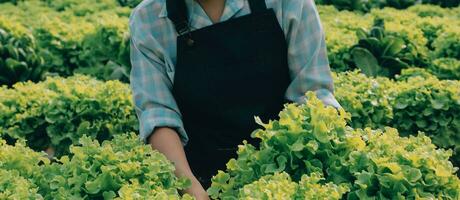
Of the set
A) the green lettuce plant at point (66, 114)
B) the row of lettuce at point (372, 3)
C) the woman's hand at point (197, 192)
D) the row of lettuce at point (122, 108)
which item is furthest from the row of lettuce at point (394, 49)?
the woman's hand at point (197, 192)

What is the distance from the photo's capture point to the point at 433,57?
724cm

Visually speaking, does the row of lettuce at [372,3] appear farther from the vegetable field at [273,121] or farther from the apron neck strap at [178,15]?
the apron neck strap at [178,15]

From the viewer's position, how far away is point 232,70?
140 inches

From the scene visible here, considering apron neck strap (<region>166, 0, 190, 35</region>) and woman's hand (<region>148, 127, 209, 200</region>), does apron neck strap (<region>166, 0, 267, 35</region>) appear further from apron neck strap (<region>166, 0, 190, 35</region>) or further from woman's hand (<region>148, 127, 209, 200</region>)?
woman's hand (<region>148, 127, 209, 200</region>)

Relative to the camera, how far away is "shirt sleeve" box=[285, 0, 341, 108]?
3498mm

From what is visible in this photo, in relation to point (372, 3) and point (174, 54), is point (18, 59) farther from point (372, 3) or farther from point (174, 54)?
point (372, 3)

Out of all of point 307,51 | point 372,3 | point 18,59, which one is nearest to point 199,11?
point 307,51

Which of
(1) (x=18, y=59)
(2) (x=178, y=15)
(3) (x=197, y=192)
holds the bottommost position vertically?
(1) (x=18, y=59)

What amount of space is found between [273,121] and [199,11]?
676 millimetres

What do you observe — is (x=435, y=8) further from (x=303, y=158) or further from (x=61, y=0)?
(x=303, y=158)

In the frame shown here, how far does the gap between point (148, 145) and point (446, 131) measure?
2.89 meters

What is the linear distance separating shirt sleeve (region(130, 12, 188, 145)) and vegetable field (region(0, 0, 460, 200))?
0.17 m

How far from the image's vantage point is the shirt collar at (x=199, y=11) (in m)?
3.54

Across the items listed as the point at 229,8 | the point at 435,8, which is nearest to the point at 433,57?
the point at 435,8
